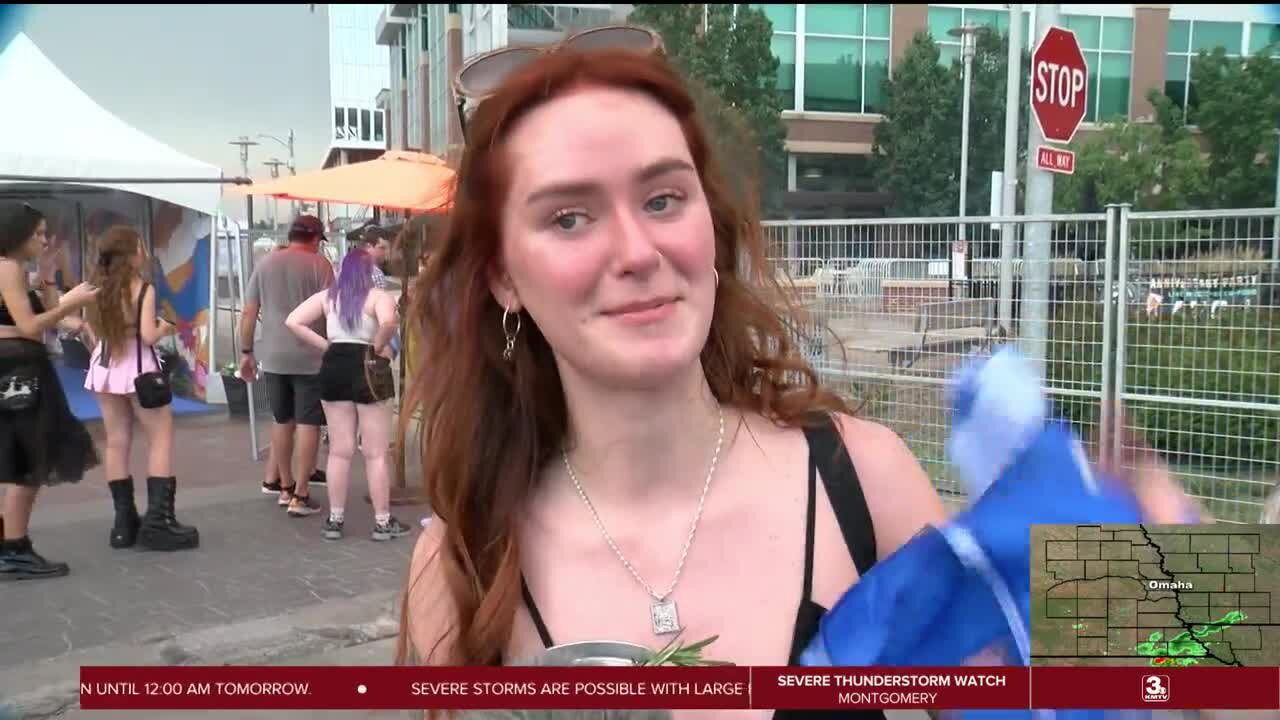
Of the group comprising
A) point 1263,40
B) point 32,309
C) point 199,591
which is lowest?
point 199,591

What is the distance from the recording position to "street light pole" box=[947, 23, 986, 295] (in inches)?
174

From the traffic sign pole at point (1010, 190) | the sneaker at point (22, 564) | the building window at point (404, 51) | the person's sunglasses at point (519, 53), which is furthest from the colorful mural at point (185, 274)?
the person's sunglasses at point (519, 53)

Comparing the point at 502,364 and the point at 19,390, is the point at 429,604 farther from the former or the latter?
the point at 19,390

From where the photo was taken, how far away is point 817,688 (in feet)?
3.32

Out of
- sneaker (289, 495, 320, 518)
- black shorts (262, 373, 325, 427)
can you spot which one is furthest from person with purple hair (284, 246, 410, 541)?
sneaker (289, 495, 320, 518)

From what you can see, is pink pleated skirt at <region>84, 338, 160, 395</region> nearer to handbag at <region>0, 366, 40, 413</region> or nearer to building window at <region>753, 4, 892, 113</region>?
handbag at <region>0, 366, 40, 413</region>

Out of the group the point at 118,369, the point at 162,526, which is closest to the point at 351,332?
the point at 118,369

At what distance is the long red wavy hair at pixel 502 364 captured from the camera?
3.64ft

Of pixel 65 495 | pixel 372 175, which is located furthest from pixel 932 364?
pixel 65 495

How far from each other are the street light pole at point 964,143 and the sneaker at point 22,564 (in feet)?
14.7

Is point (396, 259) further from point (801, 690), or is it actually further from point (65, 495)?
point (801, 690)

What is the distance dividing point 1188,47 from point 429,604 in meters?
12.9

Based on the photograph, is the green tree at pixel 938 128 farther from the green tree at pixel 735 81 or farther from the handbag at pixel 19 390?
the handbag at pixel 19 390

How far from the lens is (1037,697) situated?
908 mm
